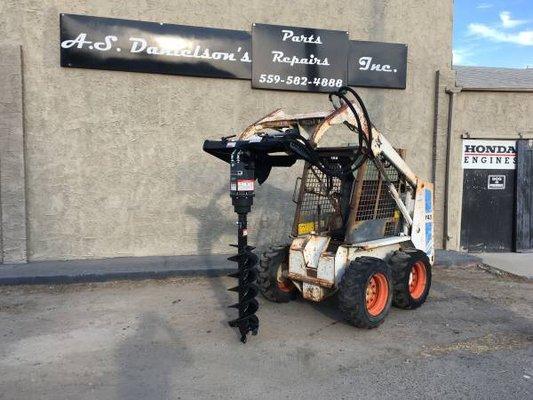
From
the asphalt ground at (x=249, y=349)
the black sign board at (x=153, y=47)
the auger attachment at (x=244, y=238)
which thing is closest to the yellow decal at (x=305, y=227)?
the asphalt ground at (x=249, y=349)

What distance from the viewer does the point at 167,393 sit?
4.02 m

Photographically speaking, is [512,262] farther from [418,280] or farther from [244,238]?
[244,238]

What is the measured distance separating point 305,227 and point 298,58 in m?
4.49

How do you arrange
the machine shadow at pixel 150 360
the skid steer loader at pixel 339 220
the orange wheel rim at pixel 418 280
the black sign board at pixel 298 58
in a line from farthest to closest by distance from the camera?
the black sign board at pixel 298 58 → the orange wheel rim at pixel 418 280 → the skid steer loader at pixel 339 220 → the machine shadow at pixel 150 360

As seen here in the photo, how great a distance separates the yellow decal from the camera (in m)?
6.18

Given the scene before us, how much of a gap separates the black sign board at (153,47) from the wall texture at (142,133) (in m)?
0.18

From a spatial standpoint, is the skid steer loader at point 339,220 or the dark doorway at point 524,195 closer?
the skid steer loader at point 339,220

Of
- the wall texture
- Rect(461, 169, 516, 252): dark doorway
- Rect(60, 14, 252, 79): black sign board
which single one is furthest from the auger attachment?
Rect(461, 169, 516, 252): dark doorway

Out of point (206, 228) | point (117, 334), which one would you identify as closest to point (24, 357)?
point (117, 334)

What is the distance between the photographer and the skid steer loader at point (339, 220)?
500 cm

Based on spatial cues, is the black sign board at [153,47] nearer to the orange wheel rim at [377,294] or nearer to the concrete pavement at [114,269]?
the concrete pavement at [114,269]

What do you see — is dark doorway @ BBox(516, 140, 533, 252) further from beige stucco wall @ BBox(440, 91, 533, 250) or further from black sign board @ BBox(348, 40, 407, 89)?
black sign board @ BBox(348, 40, 407, 89)

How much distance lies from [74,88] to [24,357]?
17.3 ft

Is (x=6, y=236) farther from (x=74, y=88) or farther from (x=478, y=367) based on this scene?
(x=478, y=367)
